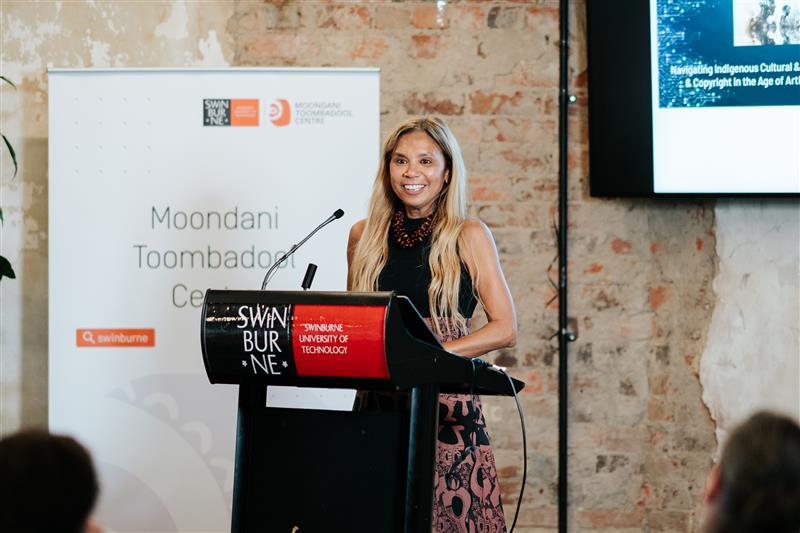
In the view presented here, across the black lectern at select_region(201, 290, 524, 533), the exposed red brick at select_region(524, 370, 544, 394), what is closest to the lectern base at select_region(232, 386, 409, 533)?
the black lectern at select_region(201, 290, 524, 533)

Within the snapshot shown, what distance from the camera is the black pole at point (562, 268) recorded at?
3.16m

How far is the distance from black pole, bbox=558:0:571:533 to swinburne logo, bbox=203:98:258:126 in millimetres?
1095

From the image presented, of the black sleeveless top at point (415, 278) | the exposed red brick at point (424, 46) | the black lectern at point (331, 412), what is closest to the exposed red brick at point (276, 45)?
the exposed red brick at point (424, 46)

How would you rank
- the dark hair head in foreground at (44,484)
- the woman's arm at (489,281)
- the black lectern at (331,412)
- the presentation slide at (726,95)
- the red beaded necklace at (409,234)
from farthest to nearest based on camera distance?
the presentation slide at (726,95), the red beaded necklace at (409,234), the woman's arm at (489,281), the black lectern at (331,412), the dark hair head in foreground at (44,484)

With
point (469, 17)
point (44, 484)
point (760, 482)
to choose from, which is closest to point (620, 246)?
point (469, 17)

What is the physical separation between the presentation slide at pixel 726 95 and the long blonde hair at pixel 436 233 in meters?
1.23

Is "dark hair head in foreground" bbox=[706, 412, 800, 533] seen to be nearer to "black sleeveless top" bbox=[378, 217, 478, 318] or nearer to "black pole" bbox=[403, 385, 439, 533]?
"black pole" bbox=[403, 385, 439, 533]

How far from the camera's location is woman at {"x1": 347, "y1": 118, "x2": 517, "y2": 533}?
1812mm

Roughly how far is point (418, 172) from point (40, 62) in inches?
74.5

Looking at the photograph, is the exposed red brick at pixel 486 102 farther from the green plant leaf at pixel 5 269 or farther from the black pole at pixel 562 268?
the green plant leaf at pixel 5 269

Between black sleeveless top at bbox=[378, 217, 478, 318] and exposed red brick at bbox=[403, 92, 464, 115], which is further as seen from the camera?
exposed red brick at bbox=[403, 92, 464, 115]

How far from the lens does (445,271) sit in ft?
6.48

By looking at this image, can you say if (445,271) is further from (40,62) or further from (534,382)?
(40,62)

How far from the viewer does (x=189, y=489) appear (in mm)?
2930
